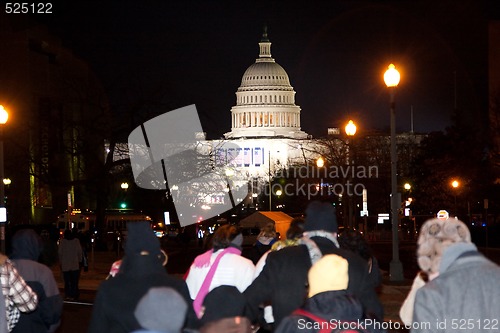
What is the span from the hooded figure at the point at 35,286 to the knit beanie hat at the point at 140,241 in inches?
104

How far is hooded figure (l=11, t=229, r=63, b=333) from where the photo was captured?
9.35 m

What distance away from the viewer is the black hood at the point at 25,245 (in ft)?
32.2

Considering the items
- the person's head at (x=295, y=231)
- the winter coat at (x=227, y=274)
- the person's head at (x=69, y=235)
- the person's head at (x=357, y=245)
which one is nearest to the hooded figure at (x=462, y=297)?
the winter coat at (x=227, y=274)

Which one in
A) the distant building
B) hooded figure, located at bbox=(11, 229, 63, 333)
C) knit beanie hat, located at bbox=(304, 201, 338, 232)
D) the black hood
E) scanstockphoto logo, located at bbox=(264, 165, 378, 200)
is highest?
the distant building

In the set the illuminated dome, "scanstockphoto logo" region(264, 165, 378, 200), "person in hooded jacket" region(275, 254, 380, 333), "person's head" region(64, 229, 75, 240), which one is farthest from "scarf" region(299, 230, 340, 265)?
the illuminated dome

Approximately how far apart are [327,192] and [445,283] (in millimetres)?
57615

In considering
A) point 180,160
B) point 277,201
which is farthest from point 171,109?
point 277,201

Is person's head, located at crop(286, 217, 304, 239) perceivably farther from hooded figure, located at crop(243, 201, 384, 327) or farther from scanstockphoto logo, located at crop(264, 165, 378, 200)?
scanstockphoto logo, located at crop(264, 165, 378, 200)

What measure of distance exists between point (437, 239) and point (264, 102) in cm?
18965

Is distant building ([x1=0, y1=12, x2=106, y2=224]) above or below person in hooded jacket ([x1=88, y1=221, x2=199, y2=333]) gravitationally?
above

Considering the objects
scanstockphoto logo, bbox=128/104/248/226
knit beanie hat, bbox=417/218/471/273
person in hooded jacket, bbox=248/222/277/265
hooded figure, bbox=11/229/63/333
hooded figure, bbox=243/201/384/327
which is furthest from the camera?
scanstockphoto logo, bbox=128/104/248/226

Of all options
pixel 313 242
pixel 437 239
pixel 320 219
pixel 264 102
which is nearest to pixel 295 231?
pixel 320 219

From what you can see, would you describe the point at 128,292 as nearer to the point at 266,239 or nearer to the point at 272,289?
the point at 272,289

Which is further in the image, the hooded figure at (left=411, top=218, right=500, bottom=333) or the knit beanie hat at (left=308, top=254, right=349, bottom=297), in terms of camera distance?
the hooded figure at (left=411, top=218, right=500, bottom=333)
